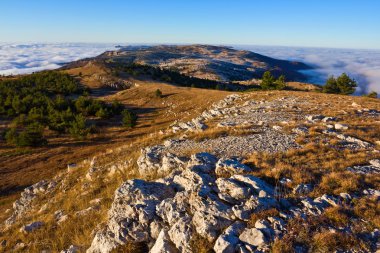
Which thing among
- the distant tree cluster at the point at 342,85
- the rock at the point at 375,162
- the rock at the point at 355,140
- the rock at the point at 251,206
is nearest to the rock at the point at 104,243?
the rock at the point at 251,206

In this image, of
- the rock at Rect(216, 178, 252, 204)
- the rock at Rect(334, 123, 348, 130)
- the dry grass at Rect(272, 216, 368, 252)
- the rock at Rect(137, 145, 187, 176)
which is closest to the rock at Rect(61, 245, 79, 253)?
the rock at Rect(137, 145, 187, 176)

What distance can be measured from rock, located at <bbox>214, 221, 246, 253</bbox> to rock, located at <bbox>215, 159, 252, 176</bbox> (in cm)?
315

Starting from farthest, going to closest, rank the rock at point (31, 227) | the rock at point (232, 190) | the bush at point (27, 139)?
the bush at point (27, 139), the rock at point (31, 227), the rock at point (232, 190)

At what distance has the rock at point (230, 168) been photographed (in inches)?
402

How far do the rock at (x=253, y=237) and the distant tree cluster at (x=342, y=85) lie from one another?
69.0 m

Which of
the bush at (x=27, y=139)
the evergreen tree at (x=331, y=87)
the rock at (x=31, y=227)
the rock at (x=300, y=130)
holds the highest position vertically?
the rock at (x=300, y=130)

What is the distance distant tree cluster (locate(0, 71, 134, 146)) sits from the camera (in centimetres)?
3459

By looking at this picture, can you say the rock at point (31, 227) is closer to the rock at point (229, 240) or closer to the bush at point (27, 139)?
the rock at point (229, 240)

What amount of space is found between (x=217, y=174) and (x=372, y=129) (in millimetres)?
12770

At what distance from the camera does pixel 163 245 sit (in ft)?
23.6

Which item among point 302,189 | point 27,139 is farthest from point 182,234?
point 27,139

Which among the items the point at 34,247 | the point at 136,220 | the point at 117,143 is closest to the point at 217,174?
the point at 136,220

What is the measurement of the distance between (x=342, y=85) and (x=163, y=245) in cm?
7077

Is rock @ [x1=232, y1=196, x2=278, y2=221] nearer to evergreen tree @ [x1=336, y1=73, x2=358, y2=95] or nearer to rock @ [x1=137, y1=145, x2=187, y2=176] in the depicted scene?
rock @ [x1=137, y1=145, x2=187, y2=176]
